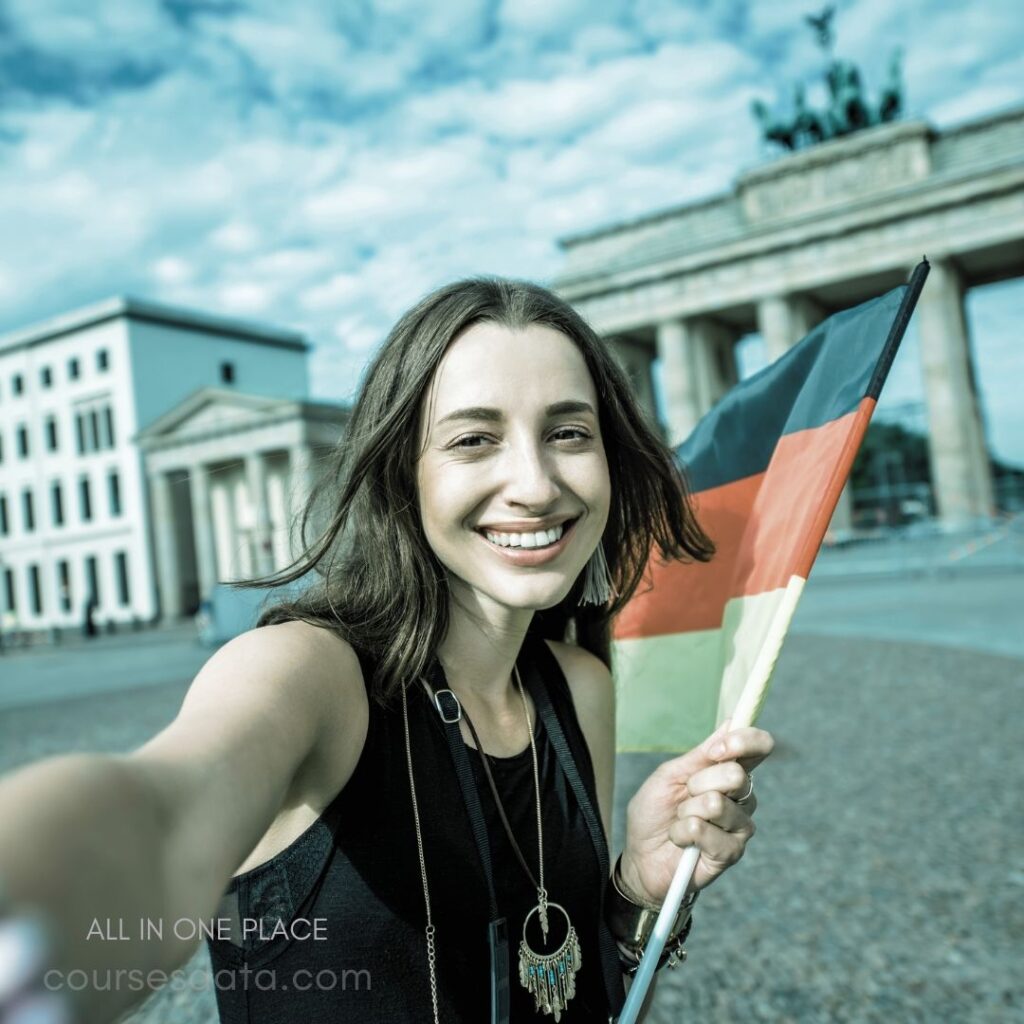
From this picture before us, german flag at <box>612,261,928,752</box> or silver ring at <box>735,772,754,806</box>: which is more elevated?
german flag at <box>612,261,928,752</box>

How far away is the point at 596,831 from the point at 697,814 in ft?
0.74

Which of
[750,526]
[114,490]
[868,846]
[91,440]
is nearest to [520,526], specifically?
[750,526]

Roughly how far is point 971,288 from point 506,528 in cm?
4647

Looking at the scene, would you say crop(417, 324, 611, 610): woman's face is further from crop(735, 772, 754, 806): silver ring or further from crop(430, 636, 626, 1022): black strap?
crop(735, 772, 754, 806): silver ring

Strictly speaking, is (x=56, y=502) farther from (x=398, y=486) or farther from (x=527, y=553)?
(x=527, y=553)

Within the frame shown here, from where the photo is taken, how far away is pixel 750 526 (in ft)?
7.97

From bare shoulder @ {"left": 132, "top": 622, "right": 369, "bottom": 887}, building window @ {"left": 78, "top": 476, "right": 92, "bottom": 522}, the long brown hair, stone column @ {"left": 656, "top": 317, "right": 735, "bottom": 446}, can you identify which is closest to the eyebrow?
the long brown hair

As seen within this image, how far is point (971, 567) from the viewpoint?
20.8 meters

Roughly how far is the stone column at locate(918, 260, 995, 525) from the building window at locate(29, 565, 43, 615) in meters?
51.8

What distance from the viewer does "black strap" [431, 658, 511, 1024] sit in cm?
149

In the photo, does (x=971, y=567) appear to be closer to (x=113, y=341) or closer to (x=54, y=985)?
(x=54, y=985)

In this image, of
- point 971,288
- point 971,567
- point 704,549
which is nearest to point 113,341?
point 971,288

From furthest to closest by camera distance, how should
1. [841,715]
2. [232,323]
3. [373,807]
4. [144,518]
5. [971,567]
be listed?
[232,323]
[144,518]
[971,567]
[841,715]
[373,807]

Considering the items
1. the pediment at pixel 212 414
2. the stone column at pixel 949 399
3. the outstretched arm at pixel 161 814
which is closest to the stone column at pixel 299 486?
the outstretched arm at pixel 161 814
